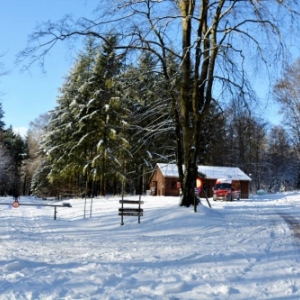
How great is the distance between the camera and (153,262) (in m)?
8.26

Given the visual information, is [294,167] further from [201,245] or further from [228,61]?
[201,245]

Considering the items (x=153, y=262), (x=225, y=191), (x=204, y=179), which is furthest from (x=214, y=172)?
(x=153, y=262)

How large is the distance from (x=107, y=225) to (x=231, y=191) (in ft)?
75.8

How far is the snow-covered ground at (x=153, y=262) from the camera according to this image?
6.13 metres

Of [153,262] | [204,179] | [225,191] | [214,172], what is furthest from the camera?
[214,172]

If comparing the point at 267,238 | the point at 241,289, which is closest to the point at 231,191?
the point at 267,238

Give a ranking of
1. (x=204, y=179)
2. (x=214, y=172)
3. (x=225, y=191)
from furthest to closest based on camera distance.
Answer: (x=214, y=172)
(x=204, y=179)
(x=225, y=191)

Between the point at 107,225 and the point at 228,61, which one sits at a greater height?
the point at 228,61

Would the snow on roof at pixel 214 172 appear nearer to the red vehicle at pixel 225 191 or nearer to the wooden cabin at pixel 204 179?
the wooden cabin at pixel 204 179

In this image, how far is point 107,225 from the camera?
1529 cm

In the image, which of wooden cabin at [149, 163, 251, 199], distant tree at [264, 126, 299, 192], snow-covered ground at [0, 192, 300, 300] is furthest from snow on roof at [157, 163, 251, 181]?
snow-covered ground at [0, 192, 300, 300]

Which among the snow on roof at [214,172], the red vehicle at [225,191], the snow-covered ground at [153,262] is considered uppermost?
the snow on roof at [214,172]

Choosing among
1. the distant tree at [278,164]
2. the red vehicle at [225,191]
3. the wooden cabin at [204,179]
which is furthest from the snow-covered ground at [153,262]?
the distant tree at [278,164]

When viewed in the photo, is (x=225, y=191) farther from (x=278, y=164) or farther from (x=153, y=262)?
(x=278, y=164)
